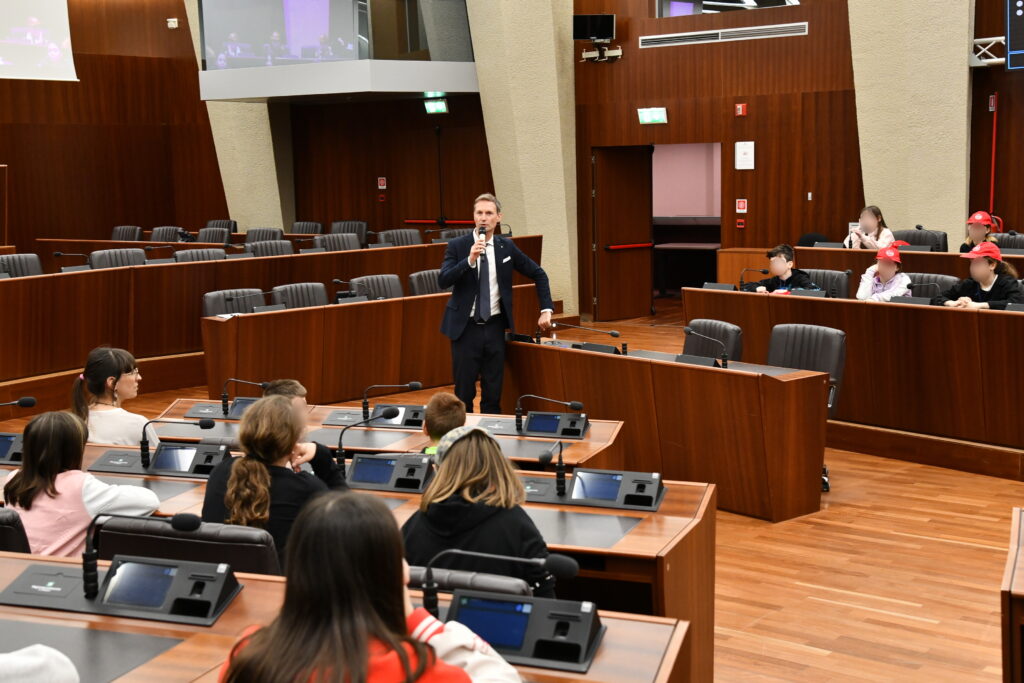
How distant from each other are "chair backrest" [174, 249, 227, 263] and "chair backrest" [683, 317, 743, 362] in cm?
564

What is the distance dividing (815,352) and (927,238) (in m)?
4.46

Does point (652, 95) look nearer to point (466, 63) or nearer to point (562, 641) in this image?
point (466, 63)

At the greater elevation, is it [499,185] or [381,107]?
[381,107]

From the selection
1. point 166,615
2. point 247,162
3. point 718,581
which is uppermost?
point 247,162

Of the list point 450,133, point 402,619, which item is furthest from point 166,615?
point 450,133

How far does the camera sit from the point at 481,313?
6695 mm

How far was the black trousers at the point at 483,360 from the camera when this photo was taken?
22.2 feet

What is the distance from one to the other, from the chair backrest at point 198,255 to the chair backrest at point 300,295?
2339mm

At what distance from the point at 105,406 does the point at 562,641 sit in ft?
10.4

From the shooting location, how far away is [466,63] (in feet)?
44.0

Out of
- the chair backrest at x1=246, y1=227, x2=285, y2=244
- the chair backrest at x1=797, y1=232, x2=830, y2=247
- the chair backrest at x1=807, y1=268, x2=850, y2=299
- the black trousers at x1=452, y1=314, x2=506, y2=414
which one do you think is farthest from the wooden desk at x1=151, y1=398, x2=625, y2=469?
the chair backrest at x1=246, y1=227, x2=285, y2=244

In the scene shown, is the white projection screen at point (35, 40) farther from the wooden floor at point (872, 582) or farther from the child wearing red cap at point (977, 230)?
the wooden floor at point (872, 582)

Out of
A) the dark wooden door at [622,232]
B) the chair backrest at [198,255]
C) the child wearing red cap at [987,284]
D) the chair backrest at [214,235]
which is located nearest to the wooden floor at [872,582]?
the child wearing red cap at [987,284]

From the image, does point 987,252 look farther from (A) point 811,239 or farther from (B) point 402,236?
(B) point 402,236
